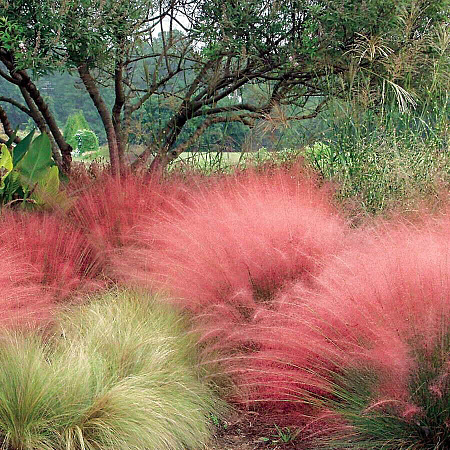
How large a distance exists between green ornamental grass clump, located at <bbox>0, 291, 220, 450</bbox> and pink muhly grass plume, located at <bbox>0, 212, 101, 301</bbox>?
26.7 inches

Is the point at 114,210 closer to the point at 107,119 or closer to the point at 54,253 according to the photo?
the point at 54,253

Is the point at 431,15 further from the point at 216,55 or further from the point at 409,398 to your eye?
the point at 409,398

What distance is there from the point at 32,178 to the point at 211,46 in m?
2.22

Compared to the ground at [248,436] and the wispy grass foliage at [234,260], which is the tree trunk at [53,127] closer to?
the wispy grass foliage at [234,260]

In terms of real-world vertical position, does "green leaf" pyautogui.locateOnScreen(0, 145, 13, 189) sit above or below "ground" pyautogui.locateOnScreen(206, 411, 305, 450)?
above

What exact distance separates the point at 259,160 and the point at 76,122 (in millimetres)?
18219

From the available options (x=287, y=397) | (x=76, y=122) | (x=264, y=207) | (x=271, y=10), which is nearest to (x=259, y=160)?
(x=271, y=10)

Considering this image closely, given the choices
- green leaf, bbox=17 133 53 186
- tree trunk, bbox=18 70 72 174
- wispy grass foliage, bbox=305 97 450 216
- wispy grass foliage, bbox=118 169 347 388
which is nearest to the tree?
tree trunk, bbox=18 70 72 174

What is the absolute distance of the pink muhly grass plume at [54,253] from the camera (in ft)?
12.6

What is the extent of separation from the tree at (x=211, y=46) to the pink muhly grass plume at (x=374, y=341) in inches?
121

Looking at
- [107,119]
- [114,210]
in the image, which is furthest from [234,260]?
[107,119]

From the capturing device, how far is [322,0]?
6168 millimetres

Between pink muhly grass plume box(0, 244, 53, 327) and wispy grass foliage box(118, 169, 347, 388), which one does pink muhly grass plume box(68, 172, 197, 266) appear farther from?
pink muhly grass plume box(0, 244, 53, 327)

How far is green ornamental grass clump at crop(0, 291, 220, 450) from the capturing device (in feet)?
7.87
